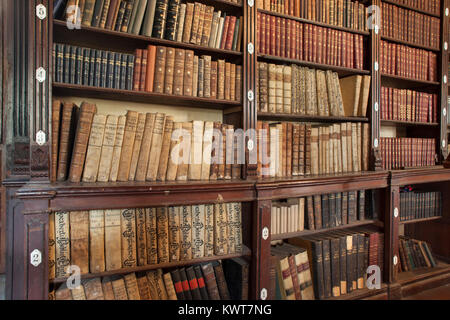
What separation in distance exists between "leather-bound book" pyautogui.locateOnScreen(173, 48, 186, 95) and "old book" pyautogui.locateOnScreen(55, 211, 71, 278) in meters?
0.74

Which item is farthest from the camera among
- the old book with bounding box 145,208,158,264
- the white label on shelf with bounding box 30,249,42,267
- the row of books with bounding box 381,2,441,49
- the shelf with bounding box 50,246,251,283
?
the row of books with bounding box 381,2,441,49

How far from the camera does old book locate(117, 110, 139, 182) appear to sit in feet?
4.12

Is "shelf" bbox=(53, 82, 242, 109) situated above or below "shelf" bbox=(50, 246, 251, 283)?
above

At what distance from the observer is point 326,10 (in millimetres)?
1735

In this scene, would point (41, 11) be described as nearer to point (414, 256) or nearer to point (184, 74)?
point (184, 74)

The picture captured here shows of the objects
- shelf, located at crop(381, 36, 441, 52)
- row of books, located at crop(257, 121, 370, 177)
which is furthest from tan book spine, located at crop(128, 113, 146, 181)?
shelf, located at crop(381, 36, 441, 52)

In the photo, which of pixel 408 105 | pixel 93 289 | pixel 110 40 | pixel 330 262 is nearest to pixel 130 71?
pixel 110 40

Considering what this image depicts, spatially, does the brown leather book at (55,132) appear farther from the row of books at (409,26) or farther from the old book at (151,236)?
the row of books at (409,26)

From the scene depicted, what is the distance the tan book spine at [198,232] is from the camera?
4.40ft

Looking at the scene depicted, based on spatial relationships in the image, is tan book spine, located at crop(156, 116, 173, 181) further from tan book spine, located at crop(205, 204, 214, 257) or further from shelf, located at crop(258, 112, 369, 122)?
shelf, located at crop(258, 112, 369, 122)

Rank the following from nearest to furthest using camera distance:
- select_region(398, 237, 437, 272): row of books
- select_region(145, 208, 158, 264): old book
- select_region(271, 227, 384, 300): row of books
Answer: select_region(145, 208, 158, 264): old book
select_region(271, 227, 384, 300): row of books
select_region(398, 237, 437, 272): row of books

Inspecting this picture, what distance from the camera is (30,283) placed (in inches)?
41.4

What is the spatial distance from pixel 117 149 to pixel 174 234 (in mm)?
470

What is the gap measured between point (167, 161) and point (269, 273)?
778mm
